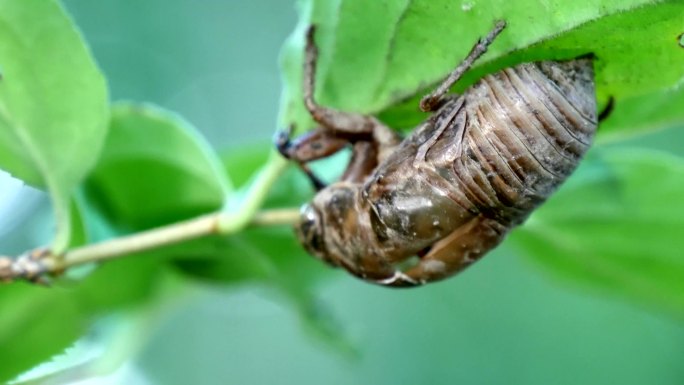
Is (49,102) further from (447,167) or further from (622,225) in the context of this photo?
(622,225)

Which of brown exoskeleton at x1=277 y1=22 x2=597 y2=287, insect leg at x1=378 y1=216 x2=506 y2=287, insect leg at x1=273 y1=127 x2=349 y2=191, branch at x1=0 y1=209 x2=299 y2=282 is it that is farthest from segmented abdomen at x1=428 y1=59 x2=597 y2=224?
branch at x1=0 y1=209 x2=299 y2=282

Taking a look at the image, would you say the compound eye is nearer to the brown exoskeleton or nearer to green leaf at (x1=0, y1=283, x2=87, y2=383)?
the brown exoskeleton

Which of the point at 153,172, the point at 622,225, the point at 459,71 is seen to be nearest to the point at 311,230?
the point at 153,172

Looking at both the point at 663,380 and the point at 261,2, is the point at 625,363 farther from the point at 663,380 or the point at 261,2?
the point at 261,2

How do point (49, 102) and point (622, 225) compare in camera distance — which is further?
point (622, 225)

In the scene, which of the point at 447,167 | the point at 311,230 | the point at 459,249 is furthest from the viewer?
the point at 311,230

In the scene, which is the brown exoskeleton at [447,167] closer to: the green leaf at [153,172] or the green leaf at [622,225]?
the green leaf at [153,172]
